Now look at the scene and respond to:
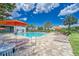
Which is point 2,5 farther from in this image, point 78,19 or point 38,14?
point 78,19

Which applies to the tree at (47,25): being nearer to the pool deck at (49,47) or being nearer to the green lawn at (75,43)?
the pool deck at (49,47)

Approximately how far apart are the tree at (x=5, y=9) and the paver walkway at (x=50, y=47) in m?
0.41

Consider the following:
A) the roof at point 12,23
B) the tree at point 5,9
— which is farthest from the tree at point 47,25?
the tree at point 5,9

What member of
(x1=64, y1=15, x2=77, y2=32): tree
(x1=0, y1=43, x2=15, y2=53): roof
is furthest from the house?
(x1=64, y1=15, x2=77, y2=32): tree

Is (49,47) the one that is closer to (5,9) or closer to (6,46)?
(6,46)

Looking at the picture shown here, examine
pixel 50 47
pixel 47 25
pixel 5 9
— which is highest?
pixel 5 9

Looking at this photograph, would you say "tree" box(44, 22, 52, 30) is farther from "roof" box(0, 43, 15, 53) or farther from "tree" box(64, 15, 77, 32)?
"roof" box(0, 43, 15, 53)

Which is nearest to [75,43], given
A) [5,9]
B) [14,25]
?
[14,25]

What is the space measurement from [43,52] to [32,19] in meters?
0.36

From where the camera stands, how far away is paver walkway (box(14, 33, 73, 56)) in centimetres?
223

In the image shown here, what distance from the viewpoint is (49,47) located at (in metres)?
2.24

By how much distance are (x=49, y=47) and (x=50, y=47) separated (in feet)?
0.03

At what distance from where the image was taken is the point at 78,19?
87.8 inches

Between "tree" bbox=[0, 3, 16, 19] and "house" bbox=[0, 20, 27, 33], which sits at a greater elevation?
"tree" bbox=[0, 3, 16, 19]
